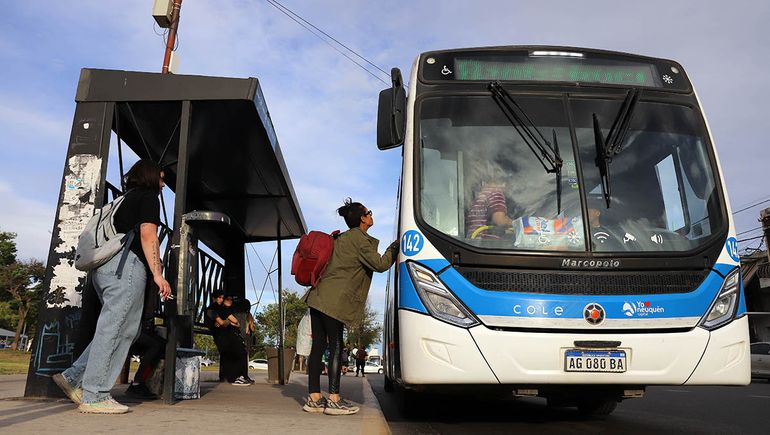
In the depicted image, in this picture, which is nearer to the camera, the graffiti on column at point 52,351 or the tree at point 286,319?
the graffiti on column at point 52,351

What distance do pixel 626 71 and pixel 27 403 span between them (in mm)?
5944

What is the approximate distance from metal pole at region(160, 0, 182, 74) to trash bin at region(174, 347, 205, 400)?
15.7 ft

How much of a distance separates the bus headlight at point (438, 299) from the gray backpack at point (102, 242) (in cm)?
225

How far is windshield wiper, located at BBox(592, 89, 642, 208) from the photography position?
4891 millimetres

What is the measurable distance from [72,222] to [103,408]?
2.28 m

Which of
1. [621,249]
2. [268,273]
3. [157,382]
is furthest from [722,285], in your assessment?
[268,273]

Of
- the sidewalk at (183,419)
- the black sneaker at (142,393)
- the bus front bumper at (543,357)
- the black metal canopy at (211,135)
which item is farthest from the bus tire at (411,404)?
the black metal canopy at (211,135)

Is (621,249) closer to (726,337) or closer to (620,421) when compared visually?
(726,337)

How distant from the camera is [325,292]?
5.56 meters

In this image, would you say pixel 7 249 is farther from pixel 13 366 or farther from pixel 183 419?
pixel 183 419

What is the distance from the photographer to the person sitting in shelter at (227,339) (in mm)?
9883

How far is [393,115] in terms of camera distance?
5.22 metres

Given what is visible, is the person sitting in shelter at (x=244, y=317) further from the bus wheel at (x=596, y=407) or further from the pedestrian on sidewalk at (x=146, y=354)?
the bus wheel at (x=596, y=407)

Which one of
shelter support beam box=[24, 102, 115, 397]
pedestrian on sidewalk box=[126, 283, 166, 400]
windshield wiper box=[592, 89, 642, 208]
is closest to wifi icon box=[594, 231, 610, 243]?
windshield wiper box=[592, 89, 642, 208]
